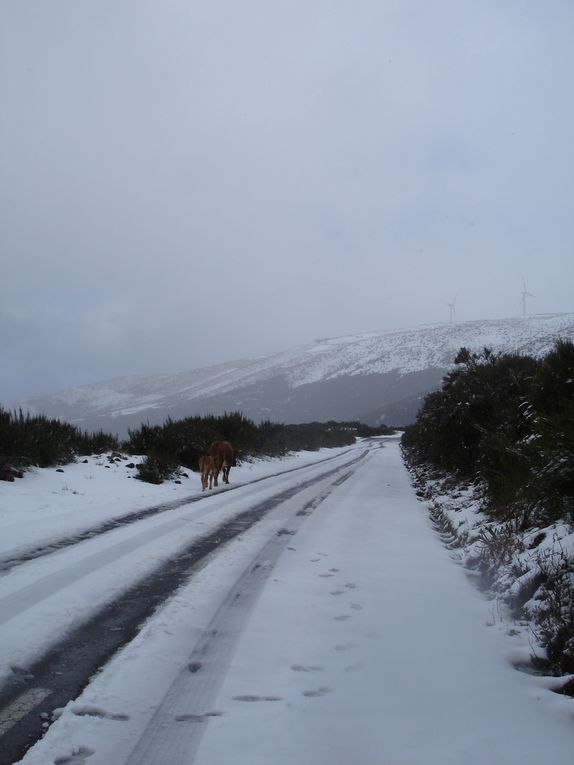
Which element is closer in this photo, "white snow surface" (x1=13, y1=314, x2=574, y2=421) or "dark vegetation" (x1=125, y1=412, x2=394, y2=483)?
"dark vegetation" (x1=125, y1=412, x2=394, y2=483)

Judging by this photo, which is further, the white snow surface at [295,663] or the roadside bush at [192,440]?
the roadside bush at [192,440]

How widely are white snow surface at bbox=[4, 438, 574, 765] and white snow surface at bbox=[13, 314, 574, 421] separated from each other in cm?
10945

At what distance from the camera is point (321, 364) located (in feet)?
504

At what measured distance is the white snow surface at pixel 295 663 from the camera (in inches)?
93.1

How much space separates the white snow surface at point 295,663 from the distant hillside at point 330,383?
285 feet

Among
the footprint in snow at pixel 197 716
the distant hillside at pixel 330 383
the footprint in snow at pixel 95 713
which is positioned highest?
the distant hillside at pixel 330 383

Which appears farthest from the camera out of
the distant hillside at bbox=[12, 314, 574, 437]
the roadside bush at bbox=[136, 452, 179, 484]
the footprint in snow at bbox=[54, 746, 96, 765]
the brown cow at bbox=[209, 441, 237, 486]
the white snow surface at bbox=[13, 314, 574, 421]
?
the white snow surface at bbox=[13, 314, 574, 421]

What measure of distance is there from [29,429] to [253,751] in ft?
35.6

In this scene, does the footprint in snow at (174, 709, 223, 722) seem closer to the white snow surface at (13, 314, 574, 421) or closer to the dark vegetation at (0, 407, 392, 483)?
the dark vegetation at (0, 407, 392, 483)

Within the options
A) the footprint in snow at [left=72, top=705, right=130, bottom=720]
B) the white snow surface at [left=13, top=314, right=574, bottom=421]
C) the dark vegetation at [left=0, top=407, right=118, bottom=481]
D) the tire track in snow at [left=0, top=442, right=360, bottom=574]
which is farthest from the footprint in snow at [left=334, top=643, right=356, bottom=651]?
the white snow surface at [left=13, top=314, right=574, bottom=421]

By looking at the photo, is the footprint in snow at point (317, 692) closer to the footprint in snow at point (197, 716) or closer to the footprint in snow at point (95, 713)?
the footprint in snow at point (197, 716)

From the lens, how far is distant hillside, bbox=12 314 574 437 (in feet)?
373

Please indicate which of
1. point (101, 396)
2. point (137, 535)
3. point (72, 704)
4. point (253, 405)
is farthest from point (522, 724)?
point (101, 396)

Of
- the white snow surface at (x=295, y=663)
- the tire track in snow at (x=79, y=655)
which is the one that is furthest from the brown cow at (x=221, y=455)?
the tire track in snow at (x=79, y=655)
